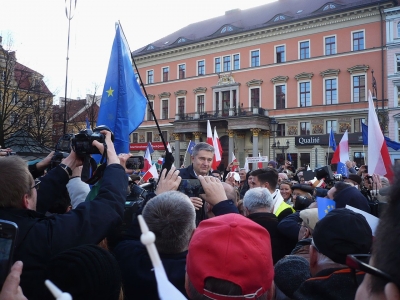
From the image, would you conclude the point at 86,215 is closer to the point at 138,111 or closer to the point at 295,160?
the point at 138,111

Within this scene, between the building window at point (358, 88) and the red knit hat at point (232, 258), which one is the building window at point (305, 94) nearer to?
the building window at point (358, 88)

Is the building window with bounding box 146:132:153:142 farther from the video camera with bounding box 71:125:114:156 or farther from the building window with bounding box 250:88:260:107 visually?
the video camera with bounding box 71:125:114:156

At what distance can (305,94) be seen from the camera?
3781cm

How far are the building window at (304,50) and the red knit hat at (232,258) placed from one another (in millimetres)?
39099

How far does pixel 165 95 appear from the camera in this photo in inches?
1864

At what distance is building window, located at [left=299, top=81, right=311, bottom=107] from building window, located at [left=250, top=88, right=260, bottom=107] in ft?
15.0

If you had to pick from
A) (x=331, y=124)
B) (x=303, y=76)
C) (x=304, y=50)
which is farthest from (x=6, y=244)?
(x=304, y=50)

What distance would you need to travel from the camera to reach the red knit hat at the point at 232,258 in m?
1.40

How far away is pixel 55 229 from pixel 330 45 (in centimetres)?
3881

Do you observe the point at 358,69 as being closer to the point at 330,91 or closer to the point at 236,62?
the point at 330,91

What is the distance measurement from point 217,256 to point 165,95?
1839 inches

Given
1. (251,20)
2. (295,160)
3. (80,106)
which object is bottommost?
(295,160)

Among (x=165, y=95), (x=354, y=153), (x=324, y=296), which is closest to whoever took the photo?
(x=324, y=296)

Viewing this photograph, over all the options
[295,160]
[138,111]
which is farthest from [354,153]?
[138,111]
